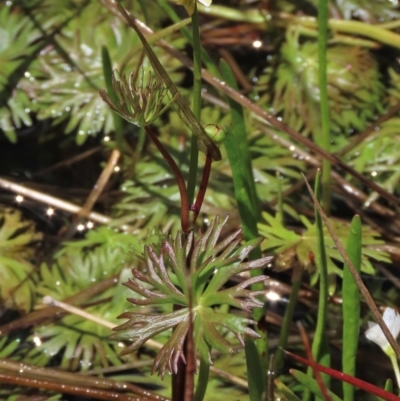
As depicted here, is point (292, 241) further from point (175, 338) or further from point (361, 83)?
point (361, 83)

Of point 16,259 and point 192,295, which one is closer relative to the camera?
point 192,295

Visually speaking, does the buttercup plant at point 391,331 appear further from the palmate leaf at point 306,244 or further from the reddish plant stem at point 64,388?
the reddish plant stem at point 64,388

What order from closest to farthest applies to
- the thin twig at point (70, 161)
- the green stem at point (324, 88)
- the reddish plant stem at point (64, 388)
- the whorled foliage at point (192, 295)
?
the whorled foliage at point (192, 295), the reddish plant stem at point (64, 388), the green stem at point (324, 88), the thin twig at point (70, 161)

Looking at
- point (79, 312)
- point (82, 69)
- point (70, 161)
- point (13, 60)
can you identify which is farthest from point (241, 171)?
point (13, 60)

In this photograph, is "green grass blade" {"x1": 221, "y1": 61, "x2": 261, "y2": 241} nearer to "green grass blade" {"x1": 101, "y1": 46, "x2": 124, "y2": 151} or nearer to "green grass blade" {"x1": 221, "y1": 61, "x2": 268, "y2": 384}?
"green grass blade" {"x1": 221, "y1": 61, "x2": 268, "y2": 384}

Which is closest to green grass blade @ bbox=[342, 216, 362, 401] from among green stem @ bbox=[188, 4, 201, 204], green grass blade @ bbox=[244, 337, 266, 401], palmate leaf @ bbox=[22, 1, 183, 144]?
green grass blade @ bbox=[244, 337, 266, 401]

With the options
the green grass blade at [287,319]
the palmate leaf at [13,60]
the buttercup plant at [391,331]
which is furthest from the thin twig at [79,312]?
the palmate leaf at [13,60]

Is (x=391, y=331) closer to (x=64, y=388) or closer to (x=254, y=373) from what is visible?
(x=254, y=373)

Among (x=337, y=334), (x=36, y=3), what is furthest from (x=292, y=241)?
(x=36, y=3)
